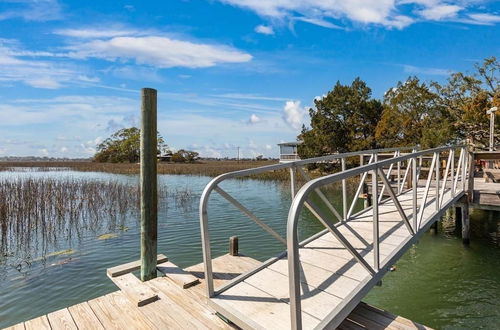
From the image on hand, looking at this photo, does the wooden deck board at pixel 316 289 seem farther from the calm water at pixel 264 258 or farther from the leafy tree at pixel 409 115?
the leafy tree at pixel 409 115

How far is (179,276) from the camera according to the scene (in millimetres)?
3777

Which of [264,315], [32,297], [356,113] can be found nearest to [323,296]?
[264,315]

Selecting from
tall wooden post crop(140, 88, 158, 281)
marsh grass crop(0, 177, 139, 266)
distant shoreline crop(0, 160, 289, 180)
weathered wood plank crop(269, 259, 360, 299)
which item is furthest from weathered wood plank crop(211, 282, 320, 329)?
distant shoreline crop(0, 160, 289, 180)

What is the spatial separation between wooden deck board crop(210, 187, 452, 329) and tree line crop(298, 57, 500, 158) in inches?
585

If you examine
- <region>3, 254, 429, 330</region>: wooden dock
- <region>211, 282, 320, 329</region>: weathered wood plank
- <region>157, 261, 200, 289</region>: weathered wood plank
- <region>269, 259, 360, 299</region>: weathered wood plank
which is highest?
<region>269, 259, 360, 299</region>: weathered wood plank

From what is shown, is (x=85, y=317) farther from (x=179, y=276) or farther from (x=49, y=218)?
(x=49, y=218)

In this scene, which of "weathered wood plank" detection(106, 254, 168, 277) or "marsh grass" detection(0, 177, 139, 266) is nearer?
"weathered wood plank" detection(106, 254, 168, 277)

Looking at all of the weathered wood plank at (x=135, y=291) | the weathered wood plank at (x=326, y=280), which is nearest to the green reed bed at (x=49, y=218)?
the weathered wood plank at (x=135, y=291)

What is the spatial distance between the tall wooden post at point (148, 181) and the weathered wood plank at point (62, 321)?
111 centimetres

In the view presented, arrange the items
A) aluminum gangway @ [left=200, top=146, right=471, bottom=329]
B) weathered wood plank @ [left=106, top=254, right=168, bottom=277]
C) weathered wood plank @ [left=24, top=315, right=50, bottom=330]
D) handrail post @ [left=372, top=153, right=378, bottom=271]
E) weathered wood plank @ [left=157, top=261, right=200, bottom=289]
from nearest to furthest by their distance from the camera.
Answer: aluminum gangway @ [left=200, top=146, right=471, bottom=329], weathered wood plank @ [left=24, top=315, right=50, bottom=330], handrail post @ [left=372, top=153, right=378, bottom=271], weathered wood plank @ [left=157, top=261, right=200, bottom=289], weathered wood plank @ [left=106, top=254, right=168, bottom=277]

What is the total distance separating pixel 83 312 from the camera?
3.02 meters

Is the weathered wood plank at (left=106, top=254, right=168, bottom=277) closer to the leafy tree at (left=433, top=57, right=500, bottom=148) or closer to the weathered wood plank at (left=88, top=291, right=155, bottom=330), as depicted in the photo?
the weathered wood plank at (left=88, top=291, right=155, bottom=330)

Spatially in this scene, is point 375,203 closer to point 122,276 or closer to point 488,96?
point 122,276

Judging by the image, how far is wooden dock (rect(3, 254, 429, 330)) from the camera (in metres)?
2.75
